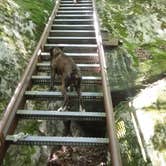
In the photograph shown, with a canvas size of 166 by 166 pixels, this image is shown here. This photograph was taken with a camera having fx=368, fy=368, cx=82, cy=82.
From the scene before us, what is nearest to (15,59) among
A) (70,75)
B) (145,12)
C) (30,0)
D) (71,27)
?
(70,75)

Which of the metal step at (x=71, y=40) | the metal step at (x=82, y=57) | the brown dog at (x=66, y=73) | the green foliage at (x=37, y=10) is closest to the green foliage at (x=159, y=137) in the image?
the brown dog at (x=66, y=73)

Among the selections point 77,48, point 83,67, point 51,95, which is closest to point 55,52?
point 51,95

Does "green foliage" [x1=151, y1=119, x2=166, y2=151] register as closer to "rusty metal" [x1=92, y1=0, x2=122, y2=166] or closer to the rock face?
"rusty metal" [x1=92, y1=0, x2=122, y2=166]

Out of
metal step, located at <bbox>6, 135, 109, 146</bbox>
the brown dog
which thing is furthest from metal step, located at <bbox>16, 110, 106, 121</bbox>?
metal step, located at <bbox>6, 135, 109, 146</bbox>

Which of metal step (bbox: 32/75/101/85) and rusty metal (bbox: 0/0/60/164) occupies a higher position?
metal step (bbox: 32/75/101/85)

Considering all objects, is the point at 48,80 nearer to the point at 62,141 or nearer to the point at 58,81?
the point at 58,81

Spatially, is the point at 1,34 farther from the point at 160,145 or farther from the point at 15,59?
the point at 160,145

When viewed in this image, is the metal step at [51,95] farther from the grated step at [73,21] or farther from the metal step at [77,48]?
the grated step at [73,21]

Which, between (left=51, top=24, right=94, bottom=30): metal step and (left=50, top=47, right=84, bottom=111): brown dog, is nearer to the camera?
(left=50, top=47, right=84, bottom=111): brown dog

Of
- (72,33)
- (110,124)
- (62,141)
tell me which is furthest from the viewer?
(72,33)

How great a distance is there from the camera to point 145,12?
32.9 feet

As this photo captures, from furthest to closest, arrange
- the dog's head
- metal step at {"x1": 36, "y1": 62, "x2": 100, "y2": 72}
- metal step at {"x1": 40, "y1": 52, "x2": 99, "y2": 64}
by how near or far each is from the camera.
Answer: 1. metal step at {"x1": 40, "y1": 52, "x2": 99, "y2": 64}
2. metal step at {"x1": 36, "y1": 62, "x2": 100, "y2": 72}
3. the dog's head

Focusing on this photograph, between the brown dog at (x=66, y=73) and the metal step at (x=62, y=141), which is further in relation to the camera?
the brown dog at (x=66, y=73)

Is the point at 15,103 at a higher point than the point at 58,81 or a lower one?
lower
